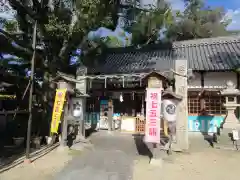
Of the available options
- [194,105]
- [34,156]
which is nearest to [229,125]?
[194,105]

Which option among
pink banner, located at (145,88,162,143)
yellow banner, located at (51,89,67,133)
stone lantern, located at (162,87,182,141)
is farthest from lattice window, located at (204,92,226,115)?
yellow banner, located at (51,89,67,133)

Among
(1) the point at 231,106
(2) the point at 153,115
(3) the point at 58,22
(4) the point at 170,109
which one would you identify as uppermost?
(3) the point at 58,22

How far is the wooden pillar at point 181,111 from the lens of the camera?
9.13 meters

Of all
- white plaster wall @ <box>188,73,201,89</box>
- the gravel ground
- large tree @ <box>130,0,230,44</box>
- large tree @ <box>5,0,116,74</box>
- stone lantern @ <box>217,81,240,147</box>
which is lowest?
the gravel ground

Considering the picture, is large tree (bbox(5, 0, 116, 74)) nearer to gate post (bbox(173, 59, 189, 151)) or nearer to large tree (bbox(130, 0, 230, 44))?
gate post (bbox(173, 59, 189, 151))

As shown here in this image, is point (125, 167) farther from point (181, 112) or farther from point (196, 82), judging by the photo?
point (196, 82)

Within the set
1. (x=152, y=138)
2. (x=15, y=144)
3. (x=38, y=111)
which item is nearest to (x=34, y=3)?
(x=38, y=111)

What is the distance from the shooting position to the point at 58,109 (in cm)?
891

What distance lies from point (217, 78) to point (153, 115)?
8500 millimetres

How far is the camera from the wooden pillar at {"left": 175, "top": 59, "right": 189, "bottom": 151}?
9.13m

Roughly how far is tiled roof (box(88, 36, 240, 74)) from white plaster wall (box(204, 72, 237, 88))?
60 centimetres

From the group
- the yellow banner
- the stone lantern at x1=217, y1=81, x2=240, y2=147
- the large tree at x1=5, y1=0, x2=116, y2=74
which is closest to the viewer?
the yellow banner

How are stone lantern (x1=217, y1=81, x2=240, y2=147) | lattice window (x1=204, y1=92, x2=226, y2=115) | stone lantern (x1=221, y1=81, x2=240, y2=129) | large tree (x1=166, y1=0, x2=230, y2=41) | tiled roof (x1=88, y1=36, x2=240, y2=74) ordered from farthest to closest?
large tree (x1=166, y1=0, x2=230, y2=41)
tiled roof (x1=88, y1=36, x2=240, y2=74)
lattice window (x1=204, y1=92, x2=226, y2=115)
stone lantern (x1=221, y1=81, x2=240, y2=129)
stone lantern (x1=217, y1=81, x2=240, y2=147)

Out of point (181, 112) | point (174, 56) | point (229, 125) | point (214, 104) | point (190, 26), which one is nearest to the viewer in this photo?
point (181, 112)
